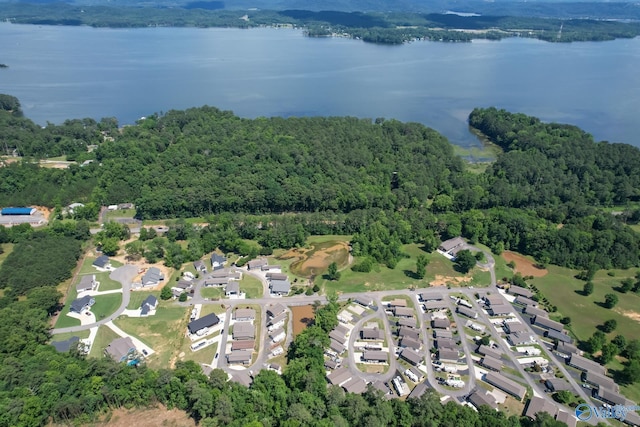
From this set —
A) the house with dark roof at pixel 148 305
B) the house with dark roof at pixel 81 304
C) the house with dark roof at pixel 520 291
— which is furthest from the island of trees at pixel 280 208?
the house with dark roof at pixel 520 291

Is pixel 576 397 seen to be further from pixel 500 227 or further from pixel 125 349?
pixel 125 349

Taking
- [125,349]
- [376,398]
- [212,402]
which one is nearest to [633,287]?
[376,398]

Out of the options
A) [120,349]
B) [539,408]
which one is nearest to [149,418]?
[120,349]

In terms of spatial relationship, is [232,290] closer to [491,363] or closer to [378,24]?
[491,363]

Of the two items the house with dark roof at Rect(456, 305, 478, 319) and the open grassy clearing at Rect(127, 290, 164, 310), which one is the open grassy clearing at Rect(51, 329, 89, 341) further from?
the house with dark roof at Rect(456, 305, 478, 319)

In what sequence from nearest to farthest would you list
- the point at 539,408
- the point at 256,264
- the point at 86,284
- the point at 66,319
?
the point at 539,408, the point at 66,319, the point at 86,284, the point at 256,264

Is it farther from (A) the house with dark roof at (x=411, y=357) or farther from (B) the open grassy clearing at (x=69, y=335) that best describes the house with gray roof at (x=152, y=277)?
(A) the house with dark roof at (x=411, y=357)

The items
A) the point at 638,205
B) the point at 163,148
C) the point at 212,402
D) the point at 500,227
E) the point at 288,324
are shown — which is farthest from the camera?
the point at 163,148
